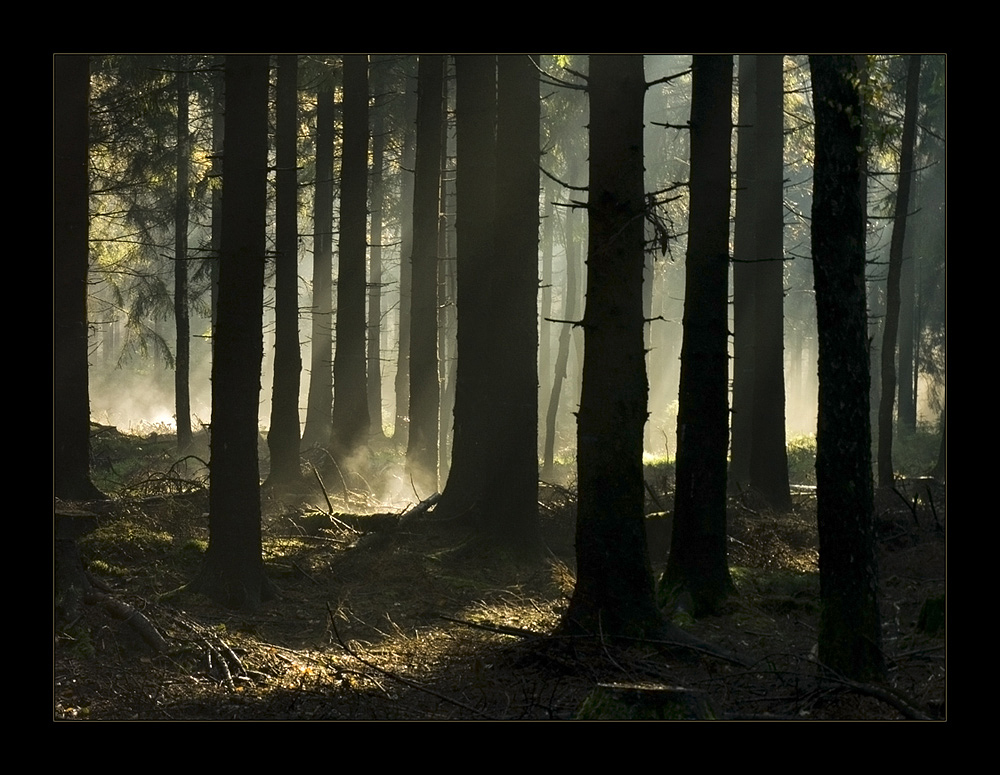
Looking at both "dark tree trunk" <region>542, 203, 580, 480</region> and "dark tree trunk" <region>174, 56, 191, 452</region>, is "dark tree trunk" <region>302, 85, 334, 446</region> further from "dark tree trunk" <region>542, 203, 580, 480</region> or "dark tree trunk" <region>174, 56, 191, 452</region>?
"dark tree trunk" <region>542, 203, 580, 480</region>

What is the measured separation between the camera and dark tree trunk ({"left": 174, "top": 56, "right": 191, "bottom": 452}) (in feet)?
66.4

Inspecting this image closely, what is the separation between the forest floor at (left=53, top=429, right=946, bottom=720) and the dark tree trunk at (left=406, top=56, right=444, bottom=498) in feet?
12.9

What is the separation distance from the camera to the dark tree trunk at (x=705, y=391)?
9.73 m

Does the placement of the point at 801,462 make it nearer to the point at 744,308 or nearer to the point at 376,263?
the point at 744,308

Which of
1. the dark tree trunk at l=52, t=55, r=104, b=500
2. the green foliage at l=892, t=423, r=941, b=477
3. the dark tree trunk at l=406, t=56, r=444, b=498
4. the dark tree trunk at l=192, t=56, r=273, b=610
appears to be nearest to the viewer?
the dark tree trunk at l=192, t=56, r=273, b=610

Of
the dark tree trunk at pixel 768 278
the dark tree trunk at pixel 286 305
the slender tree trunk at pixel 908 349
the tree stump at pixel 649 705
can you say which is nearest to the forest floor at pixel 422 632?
the tree stump at pixel 649 705

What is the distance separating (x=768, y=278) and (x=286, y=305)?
28.1 ft

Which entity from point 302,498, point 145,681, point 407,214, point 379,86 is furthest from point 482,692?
point 407,214

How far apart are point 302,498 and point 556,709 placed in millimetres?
9389

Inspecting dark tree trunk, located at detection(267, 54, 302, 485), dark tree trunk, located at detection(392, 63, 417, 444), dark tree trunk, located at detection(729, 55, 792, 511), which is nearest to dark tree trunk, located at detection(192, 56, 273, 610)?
dark tree trunk, located at detection(267, 54, 302, 485)

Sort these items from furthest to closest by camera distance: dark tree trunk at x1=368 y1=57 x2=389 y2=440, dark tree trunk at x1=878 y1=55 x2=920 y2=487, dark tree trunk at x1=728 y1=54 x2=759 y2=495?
1. dark tree trunk at x1=368 y1=57 x2=389 y2=440
2. dark tree trunk at x1=878 y1=55 x2=920 y2=487
3. dark tree trunk at x1=728 y1=54 x2=759 y2=495

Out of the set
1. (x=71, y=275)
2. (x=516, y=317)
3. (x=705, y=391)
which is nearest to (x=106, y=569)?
(x=71, y=275)

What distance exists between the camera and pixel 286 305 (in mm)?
16312

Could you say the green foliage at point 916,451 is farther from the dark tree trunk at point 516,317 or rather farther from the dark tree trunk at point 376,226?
the dark tree trunk at point 516,317
